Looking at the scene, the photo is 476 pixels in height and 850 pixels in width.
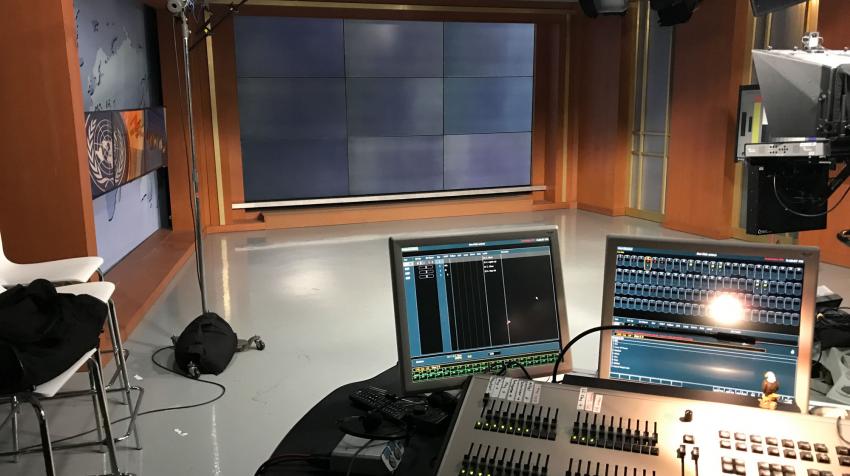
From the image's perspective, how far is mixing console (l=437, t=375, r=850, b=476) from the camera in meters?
1.22

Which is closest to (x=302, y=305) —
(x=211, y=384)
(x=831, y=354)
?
(x=211, y=384)

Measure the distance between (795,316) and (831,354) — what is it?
2.14 meters

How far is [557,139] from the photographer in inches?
356

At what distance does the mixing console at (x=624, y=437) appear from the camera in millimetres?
1223

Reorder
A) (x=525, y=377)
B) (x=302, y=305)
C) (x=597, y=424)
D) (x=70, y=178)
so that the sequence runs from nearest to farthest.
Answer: (x=597, y=424) → (x=525, y=377) → (x=70, y=178) → (x=302, y=305)

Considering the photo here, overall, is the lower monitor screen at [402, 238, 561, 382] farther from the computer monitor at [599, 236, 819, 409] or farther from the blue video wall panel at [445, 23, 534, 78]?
the blue video wall panel at [445, 23, 534, 78]

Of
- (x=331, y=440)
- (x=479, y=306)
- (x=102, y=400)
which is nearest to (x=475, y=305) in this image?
(x=479, y=306)

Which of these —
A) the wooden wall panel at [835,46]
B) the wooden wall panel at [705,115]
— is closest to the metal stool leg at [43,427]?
the wooden wall panel at [835,46]

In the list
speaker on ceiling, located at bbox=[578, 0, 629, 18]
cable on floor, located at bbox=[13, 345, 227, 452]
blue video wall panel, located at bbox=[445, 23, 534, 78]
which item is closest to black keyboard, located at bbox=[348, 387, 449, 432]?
cable on floor, located at bbox=[13, 345, 227, 452]

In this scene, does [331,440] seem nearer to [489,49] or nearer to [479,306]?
[479,306]

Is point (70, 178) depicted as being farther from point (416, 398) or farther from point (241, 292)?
point (416, 398)

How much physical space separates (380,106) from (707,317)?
7073mm

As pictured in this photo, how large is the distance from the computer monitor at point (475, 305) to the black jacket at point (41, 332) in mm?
1226

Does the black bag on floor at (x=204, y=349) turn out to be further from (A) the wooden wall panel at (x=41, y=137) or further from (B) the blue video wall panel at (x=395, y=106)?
(B) the blue video wall panel at (x=395, y=106)
